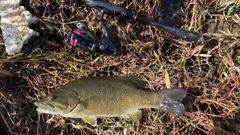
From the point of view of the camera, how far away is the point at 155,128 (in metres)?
3.33

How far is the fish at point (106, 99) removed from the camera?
2.79 meters

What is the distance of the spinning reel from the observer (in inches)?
121

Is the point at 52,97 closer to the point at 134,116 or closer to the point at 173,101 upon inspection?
the point at 134,116

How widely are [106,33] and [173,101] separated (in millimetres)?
892

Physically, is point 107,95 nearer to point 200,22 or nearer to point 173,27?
point 173,27

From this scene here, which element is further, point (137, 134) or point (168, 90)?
point (137, 134)

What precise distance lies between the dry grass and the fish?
0.32 m

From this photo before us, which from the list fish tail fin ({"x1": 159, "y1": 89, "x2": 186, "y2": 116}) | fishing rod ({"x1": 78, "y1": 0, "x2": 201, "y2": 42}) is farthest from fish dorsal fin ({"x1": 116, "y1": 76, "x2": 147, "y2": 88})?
fishing rod ({"x1": 78, "y1": 0, "x2": 201, "y2": 42})

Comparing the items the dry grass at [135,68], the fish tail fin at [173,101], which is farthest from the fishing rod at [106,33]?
the fish tail fin at [173,101]

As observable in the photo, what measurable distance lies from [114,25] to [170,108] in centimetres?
101

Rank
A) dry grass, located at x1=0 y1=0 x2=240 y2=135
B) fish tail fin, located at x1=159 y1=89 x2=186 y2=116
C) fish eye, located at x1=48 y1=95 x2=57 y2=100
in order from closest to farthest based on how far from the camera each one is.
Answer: fish eye, located at x1=48 y1=95 x2=57 y2=100
fish tail fin, located at x1=159 y1=89 x2=186 y2=116
dry grass, located at x1=0 y1=0 x2=240 y2=135

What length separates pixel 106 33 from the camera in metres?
3.13

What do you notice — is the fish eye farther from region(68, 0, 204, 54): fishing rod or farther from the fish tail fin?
the fish tail fin

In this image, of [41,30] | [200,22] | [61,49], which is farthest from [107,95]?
[200,22]
